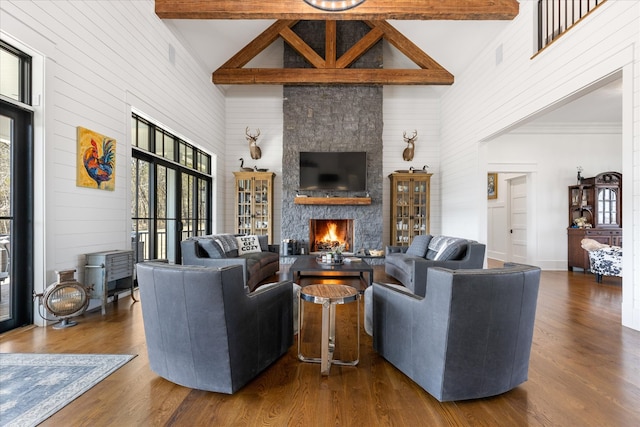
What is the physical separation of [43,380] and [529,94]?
618cm

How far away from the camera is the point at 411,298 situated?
6.94ft

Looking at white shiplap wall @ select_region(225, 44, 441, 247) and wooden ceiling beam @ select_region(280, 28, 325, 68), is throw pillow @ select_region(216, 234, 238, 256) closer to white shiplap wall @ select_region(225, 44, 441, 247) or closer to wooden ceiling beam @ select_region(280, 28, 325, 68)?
white shiplap wall @ select_region(225, 44, 441, 247)

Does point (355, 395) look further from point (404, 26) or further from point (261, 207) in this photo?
point (404, 26)

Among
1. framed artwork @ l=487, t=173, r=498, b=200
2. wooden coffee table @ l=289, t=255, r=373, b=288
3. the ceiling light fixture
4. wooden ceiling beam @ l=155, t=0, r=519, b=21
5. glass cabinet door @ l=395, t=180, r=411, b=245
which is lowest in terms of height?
wooden coffee table @ l=289, t=255, r=373, b=288

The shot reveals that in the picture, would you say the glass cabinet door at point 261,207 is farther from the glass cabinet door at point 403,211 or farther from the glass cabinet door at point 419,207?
the glass cabinet door at point 419,207

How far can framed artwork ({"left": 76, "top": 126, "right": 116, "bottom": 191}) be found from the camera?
3520 millimetres

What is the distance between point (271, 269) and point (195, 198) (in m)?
2.49

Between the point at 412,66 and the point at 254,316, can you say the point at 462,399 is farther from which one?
the point at 412,66

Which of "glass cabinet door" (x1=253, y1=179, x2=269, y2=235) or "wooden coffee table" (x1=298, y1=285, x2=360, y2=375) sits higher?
"glass cabinet door" (x1=253, y1=179, x2=269, y2=235)

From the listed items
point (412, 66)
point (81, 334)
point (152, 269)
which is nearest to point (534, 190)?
point (412, 66)

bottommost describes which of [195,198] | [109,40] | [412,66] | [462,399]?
[462,399]

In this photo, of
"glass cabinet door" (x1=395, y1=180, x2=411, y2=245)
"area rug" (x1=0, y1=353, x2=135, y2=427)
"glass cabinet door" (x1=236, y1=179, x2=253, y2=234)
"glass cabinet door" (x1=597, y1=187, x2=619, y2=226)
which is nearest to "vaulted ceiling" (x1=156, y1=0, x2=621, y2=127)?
"glass cabinet door" (x1=597, y1=187, x2=619, y2=226)

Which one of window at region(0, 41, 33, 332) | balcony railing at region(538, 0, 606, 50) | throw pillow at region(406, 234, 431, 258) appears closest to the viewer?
window at region(0, 41, 33, 332)

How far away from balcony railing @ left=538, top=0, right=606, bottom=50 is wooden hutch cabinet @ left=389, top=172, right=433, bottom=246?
143 inches
